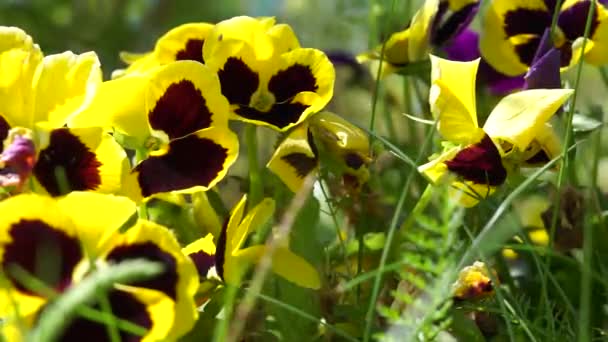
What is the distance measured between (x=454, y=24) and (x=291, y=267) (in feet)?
1.29

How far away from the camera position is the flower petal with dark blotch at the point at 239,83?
100 centimetres

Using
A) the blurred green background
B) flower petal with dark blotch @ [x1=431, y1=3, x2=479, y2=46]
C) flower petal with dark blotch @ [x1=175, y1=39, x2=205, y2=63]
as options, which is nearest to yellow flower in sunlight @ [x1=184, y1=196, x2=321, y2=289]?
flower petal with dark blotch @ [x1=175, y1=39, x2=205, y2=63]

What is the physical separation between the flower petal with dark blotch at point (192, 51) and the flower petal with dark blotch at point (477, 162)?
0.27 metres

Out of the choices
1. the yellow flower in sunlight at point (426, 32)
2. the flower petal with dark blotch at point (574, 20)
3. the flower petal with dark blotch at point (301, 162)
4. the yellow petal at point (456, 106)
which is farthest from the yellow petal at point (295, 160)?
the flower petal with dark blotch at point (574, 20)

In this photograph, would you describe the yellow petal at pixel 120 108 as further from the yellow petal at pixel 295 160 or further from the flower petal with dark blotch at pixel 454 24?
the flower petal with dark blotch at pixel 454 24

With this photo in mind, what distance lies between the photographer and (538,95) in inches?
37.2

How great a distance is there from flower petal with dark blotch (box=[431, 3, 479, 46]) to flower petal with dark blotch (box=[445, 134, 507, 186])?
0.29 m

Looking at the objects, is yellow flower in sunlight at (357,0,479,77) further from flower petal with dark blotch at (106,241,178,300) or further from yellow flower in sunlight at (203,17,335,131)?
flower petal with dark blotch at (106,241,178,300)

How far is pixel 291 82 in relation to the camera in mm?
1004

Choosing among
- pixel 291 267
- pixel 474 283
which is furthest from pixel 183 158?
pixel 474 283

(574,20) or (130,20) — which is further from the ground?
(574,20)

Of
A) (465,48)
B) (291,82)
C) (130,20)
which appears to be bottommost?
(130,20)

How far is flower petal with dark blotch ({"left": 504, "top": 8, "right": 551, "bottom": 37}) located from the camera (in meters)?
Answer: 1.18

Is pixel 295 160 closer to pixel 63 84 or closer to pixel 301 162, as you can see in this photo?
pixel 301 162
